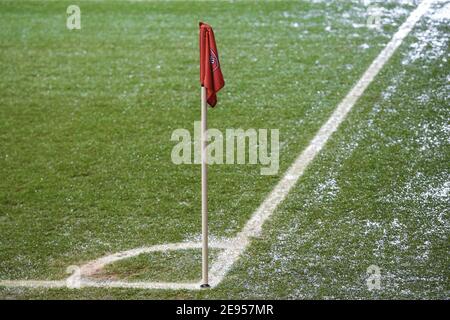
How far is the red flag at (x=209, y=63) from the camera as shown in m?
6.88

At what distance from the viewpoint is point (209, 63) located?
22.9ft

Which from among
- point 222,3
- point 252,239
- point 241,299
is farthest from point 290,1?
point 241,299

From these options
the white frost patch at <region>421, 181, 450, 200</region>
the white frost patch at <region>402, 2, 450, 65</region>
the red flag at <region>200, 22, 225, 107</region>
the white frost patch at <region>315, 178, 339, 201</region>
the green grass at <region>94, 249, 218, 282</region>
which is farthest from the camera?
the white frost patch at <region>402, 2, 450, 65</region>

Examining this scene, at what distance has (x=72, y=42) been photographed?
13031mm

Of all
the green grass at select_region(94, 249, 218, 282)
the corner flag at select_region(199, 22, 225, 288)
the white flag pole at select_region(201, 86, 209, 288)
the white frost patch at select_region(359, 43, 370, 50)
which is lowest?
the green grass at select_region(94, 249, 218, 282)

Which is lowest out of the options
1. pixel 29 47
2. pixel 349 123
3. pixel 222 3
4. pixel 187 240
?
pixel 187 240

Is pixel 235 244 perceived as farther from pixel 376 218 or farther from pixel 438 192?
pixel 438 192

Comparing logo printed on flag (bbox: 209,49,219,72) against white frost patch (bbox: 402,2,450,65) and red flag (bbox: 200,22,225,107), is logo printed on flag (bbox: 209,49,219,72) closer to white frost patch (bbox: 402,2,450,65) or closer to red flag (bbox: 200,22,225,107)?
red flag (bbox: 200,22,225,107)

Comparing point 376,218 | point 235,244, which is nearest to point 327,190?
point 376,218

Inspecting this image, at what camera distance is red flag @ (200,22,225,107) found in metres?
6.88

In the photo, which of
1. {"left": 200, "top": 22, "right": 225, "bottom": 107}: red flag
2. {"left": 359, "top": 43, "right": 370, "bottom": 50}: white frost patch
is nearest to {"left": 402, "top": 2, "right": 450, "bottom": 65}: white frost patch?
{"left": 359, "top": 43, "right": 370, "bottom": 50}: white frost patch

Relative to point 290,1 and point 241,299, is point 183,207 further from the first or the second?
point 290,1

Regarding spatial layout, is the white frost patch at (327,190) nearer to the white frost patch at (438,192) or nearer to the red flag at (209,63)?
the white frost patch at (438,192)

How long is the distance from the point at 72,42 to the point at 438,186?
6.29 meters
